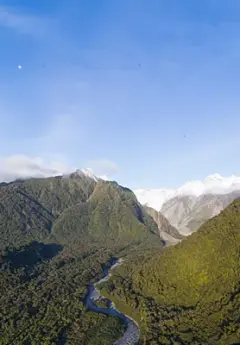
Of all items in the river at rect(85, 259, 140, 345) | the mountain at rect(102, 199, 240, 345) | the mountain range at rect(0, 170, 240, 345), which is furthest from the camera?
the river at rect(85, 259, 140, 345)

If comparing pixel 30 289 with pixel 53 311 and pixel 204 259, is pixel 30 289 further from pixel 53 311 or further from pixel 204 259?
pixel 204 259

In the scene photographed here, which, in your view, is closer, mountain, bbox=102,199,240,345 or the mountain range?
mountain, bbox=102,199,240,345

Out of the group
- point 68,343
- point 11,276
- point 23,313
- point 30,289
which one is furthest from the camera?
point 11,276

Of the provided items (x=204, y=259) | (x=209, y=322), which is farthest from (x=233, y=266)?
(x=209, y=322)

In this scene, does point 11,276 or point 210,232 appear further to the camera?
point 11,276

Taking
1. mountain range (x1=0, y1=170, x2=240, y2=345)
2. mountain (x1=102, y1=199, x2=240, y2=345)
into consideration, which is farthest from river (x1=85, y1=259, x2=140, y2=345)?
mountain (x1=102, y1=199, x2=240, y2=345)

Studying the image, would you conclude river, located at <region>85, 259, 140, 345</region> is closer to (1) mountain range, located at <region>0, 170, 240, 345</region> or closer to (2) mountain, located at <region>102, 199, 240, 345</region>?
(1) mountain range, located at <region>0, 170, 240, 345</region>

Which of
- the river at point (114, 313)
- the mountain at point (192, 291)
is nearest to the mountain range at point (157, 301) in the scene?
the mountain at point (192, 291)

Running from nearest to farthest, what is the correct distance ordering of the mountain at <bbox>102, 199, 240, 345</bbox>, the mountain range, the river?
the mountain at <bbox>102, 199, 240, 345</bbox>
the mountain range
the river

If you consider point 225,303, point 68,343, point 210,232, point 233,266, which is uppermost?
point 210,232
